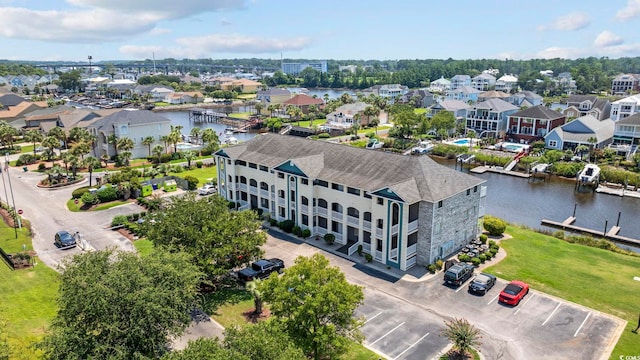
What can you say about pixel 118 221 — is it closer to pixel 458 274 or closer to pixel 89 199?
pixel 89 199

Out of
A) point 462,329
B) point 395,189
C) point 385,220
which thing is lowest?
point 462,329

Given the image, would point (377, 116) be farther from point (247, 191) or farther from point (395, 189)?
point (395, 189)

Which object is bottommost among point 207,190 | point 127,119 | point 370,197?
point 207,190

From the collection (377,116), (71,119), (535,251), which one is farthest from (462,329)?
(377,116)

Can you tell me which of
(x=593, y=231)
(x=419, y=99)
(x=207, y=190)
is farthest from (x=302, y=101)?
(x=593, y=231)

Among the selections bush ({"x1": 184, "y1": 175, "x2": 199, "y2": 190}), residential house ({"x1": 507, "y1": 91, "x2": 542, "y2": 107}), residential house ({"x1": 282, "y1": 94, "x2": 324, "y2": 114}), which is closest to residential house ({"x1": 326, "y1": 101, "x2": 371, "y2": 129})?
residential house ({"x1": 282, "y1": 94, "x2": 324, "y2": 114})

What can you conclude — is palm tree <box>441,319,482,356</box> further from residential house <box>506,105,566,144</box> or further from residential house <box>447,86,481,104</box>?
residential house <box>447,86,481,104</box>
